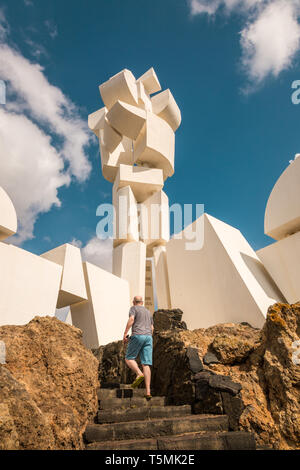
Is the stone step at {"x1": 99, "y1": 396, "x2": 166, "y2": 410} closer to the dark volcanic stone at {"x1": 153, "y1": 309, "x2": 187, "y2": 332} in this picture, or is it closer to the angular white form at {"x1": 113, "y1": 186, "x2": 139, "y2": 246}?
the dark volcanic stone at {"x1": 153, "y1": 309, "x2": 187, "y2": 332}

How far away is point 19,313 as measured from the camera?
8.40 m

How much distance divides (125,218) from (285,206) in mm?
7024

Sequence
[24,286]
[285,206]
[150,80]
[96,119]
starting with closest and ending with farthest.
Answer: [24,286] < [285,206] < [96,119] < [150,80]

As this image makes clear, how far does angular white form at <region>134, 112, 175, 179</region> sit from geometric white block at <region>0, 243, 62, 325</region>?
8.14 m

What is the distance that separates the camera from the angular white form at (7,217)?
29.8ft

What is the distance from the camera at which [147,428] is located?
3285 mm

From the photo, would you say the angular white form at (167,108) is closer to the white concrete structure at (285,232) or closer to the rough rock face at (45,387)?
the white concrete structure at (285,232)

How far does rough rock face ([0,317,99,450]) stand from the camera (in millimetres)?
2395

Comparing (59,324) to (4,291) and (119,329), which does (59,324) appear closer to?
(4,291)

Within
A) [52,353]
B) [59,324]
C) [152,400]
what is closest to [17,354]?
[52,353]

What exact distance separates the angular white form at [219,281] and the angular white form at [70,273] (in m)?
3.57

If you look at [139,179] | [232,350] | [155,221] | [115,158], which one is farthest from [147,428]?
[115,158]

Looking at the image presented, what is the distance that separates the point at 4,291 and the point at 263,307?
6677mm

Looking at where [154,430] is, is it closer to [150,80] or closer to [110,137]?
[110,137]
